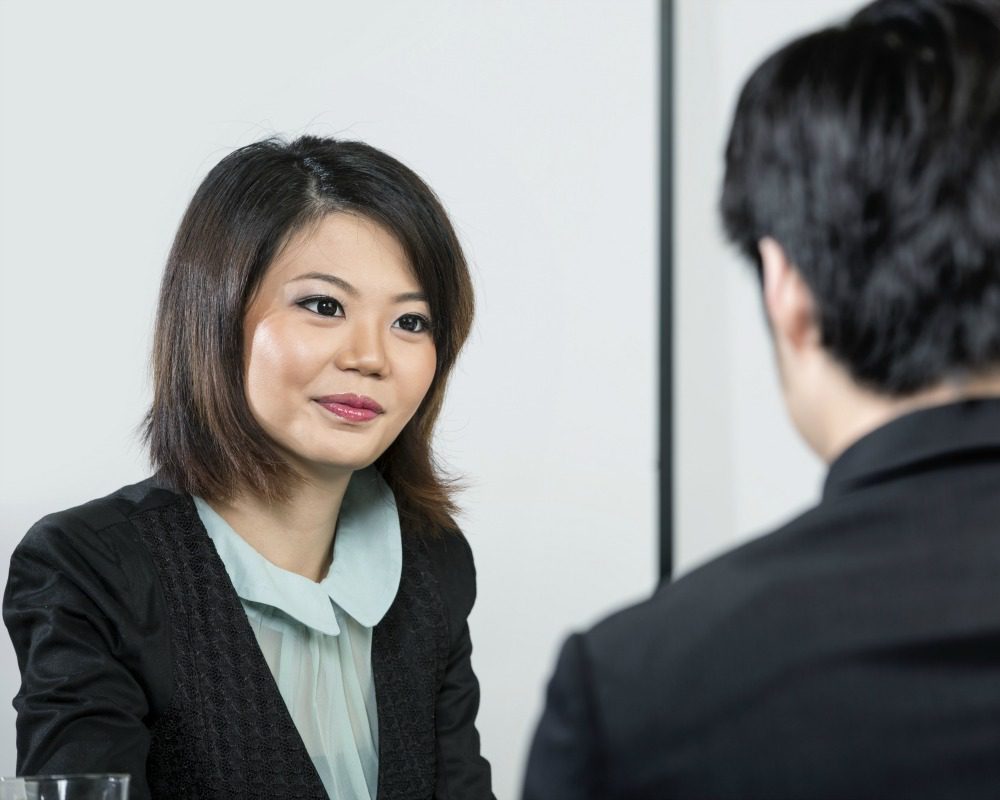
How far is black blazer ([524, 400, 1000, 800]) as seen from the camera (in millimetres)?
546

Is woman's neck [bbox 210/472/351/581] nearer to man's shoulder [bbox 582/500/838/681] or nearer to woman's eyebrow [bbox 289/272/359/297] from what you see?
woman's eyebrow [bbox 289/272/359/297]

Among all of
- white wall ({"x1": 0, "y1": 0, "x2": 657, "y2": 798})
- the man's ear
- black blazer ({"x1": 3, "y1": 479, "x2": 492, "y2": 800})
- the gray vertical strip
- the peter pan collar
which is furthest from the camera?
the gray vertical strip

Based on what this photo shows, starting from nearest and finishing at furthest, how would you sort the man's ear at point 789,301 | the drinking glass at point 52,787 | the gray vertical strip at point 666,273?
1. the man's ear at point 789,301
2. the drinking glass at point 52,787
3. the gray vertical strip at point 666,273

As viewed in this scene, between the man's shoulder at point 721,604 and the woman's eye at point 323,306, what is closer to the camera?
the man's shoulder at point 721,604

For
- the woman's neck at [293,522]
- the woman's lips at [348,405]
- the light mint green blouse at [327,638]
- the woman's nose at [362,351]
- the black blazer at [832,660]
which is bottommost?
the light mint green blouse at [327,638]

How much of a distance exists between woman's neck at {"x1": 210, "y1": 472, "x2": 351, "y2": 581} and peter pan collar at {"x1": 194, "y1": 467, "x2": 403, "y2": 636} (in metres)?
0.02

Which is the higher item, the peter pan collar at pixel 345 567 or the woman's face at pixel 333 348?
the woman's face at pixel 333 348

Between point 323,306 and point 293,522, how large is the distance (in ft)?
0.79

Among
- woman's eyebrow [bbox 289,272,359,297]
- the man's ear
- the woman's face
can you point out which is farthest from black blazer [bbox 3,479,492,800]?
the man's ear

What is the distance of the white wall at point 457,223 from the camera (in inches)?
71.0

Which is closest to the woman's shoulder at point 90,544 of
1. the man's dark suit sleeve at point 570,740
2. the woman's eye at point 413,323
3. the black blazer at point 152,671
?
the black blazer at point 152,671

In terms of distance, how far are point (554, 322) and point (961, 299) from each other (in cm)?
145

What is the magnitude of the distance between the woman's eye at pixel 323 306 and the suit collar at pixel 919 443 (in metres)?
0.88

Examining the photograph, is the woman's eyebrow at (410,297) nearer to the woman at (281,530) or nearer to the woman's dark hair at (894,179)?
the woman at (281,530)
